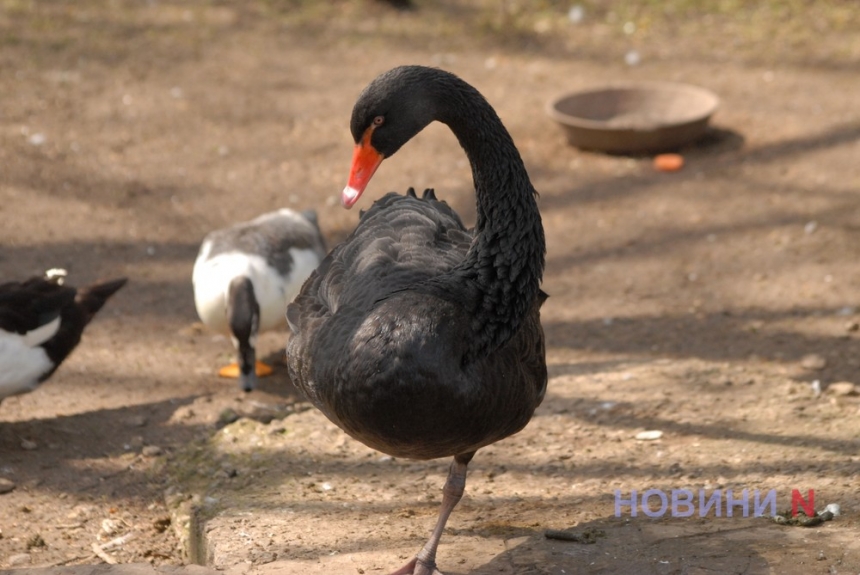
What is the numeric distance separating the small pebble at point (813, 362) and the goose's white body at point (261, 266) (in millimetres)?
3137

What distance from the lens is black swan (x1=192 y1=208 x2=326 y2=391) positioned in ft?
21.1

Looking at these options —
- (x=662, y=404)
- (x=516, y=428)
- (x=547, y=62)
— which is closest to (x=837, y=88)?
(x=547, y=62)

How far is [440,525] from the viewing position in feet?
13.9

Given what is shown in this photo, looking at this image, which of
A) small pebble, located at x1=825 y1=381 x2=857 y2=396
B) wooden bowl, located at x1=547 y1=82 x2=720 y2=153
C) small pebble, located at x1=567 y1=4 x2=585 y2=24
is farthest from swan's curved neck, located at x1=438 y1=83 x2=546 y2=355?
small pebble, located at x1=567 y1=4 x2=585 y2=24

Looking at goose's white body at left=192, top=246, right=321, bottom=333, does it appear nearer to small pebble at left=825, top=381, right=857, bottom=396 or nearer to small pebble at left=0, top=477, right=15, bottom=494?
small pebble at left=0, top=477, right=15, bottom=494

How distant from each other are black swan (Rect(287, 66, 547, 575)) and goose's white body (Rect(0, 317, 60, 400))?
2.17 meters

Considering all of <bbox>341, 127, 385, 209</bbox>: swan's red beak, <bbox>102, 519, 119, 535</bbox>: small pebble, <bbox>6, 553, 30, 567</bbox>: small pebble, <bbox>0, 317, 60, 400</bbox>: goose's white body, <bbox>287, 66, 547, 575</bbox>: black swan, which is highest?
<bbox>341, 127, 385, 209</bbox>: swan's red beak

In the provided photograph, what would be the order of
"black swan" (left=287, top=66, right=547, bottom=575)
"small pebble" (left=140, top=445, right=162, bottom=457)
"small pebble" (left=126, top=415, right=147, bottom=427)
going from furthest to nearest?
"small pebble" (left=126, top=415, right=147, bottom=427)
"small pebble" (left=140, top=445, right=162, bottom=457)
"black swan" (left=287, top=66, right=547, bottom=575)

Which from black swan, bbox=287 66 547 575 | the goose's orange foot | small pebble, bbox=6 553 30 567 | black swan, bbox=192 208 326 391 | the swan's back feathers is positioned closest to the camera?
black swan, bbox=287 66 547 575

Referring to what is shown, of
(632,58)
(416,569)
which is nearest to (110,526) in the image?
(416,569)

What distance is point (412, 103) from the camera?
383cm

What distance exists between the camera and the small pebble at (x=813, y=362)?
20.1 ft

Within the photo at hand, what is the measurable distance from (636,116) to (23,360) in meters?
6.11

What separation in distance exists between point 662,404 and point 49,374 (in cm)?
339
